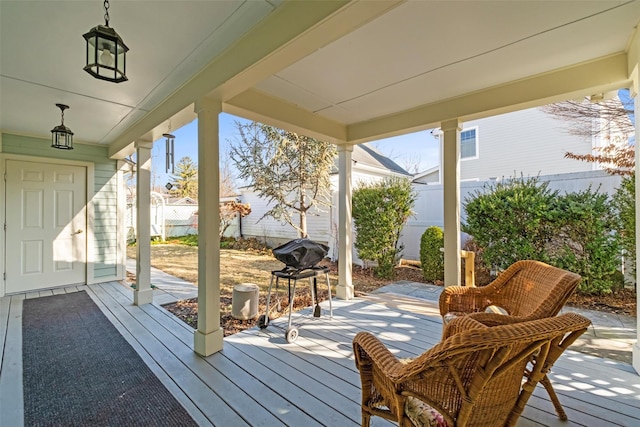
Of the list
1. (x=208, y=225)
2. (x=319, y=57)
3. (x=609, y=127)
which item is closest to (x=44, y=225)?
(x=208, y=225)

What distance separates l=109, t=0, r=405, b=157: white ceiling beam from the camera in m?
1.67

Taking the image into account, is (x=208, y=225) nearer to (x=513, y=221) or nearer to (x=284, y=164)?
(x=513, y=221)

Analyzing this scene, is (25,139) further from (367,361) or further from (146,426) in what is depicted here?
(367,361)

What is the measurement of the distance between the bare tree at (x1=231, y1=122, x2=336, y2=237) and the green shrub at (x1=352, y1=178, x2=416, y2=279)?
1555 mm

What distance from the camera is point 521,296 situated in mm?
2277

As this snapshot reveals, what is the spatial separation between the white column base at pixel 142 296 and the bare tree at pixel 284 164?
3.73 meters

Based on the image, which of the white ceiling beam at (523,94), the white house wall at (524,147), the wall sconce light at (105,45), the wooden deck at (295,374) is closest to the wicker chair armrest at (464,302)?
the wooden deck at (295,374)

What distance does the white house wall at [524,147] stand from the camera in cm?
758

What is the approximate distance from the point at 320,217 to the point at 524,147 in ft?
20.1

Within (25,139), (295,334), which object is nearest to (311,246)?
(295,334)

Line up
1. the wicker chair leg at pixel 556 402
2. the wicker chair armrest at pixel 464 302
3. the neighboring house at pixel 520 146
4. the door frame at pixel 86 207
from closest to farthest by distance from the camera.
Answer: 1. the wicker chair leg at pixel 556 402
2. the wicker chair armrest at pixel 464 302
3. the door frame at pixel 86 207
4. the neighboring house at pixel 520 146

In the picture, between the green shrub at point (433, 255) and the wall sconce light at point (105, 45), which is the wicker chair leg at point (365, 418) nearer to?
the wall sconce light at point (105, 45)

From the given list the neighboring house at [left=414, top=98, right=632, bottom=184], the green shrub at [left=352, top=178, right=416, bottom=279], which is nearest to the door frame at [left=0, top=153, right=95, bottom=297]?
the green shrub at [left=352, top=178, right=416, bottom=279]

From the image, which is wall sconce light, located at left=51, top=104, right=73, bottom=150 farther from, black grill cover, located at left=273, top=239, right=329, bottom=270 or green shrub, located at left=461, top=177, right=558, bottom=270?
green shrub, located at left=461, top=177, right=558, bottom=270
